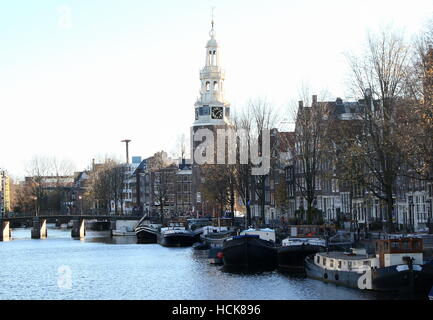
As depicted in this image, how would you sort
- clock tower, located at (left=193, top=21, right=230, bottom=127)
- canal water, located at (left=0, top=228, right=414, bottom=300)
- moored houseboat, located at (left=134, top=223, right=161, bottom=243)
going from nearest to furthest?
canal water, located at (left=0, top=228, right=414, bottom=300) < moored houseboat, located at (left=134, top=223, right=161, bottom=243) < clock tower, located at (left=193, top=21, right=230, bottom=127)

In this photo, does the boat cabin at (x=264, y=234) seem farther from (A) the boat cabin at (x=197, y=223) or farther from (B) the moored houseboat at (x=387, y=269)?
(A) the boat cabin at (x=197, y=223)

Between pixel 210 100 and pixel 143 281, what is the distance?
9111 cm

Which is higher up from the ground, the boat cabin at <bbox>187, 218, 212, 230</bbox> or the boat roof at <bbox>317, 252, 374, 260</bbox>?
the boat cabin at <bbox>187, 218, 212, 230</bbox>

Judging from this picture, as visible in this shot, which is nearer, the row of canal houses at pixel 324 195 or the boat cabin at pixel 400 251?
the boat cabin at pixel 400 251

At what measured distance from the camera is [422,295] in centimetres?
4600

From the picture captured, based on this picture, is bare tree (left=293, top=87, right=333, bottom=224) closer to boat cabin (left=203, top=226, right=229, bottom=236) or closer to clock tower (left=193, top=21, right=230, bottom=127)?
boat cabin (left=203, top=226, right=229, bottom=236)

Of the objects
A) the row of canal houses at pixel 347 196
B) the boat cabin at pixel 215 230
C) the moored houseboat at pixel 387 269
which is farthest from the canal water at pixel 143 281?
the row of canal houses at pixel 347 196

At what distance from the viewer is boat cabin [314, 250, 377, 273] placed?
166ft

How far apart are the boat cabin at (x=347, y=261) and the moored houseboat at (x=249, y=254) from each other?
972cm

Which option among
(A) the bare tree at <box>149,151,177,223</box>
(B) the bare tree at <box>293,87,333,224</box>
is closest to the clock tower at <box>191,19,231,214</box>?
(A) the bare tree at <box>149,151,177,223</box>

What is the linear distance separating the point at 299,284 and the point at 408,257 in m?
8.08

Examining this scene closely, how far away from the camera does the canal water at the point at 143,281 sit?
50031 millimetres

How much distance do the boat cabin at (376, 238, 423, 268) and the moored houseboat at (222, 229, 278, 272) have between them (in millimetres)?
18018

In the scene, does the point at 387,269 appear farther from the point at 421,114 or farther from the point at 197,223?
the point at 197,223
